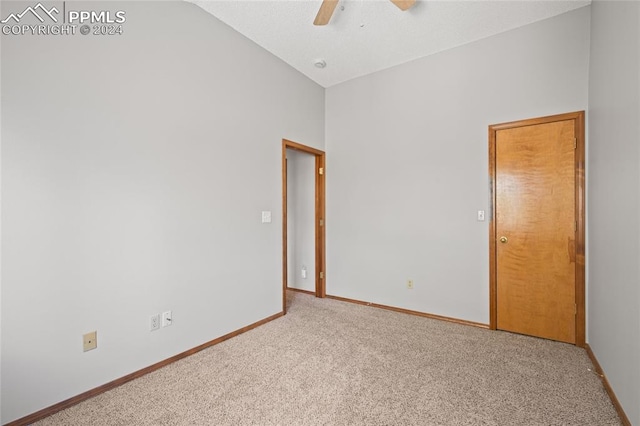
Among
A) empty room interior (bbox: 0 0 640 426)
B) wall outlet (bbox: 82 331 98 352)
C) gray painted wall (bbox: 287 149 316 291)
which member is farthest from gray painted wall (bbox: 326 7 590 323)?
wall outlet (bbox: 82 331 98 352)

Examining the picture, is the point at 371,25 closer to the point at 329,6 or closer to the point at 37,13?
the point at 329,6

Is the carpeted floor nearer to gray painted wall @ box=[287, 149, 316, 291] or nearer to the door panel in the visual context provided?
the door panel

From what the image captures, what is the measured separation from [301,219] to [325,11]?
2.69 meters

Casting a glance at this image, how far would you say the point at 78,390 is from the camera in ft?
5.92

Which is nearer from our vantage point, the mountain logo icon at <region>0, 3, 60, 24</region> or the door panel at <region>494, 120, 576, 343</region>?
the mountain logo icon at <region>0, 3, 60, 24</region>

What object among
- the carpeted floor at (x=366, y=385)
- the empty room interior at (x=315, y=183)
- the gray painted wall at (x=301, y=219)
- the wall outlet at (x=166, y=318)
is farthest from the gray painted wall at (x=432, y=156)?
the wall outlet at (x=166, y=318)

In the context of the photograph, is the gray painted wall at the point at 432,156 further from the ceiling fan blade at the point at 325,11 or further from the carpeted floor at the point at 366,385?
the ceiling fan blade at the point at 325,11

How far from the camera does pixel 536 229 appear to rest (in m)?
2.71

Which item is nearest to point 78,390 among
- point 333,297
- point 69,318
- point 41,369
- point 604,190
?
point 41,369

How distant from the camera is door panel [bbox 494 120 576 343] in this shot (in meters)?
2.57

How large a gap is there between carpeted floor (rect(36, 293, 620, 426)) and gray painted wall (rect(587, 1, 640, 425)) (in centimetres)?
34

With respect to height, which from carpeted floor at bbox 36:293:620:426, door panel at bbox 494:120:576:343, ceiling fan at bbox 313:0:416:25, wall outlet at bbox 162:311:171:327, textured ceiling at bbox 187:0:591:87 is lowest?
carpeted floor at bbox 36:293:620:426

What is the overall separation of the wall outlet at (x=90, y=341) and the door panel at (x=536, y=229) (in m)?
3.38

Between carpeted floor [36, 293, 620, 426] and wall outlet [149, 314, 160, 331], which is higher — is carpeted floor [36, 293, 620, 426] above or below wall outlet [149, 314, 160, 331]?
below
